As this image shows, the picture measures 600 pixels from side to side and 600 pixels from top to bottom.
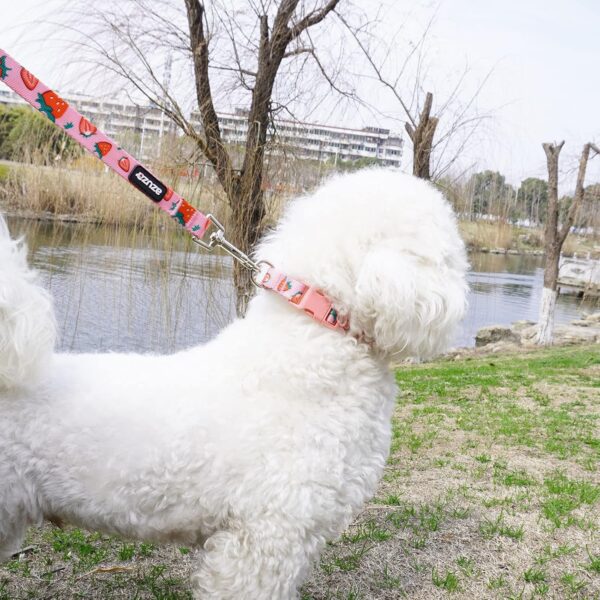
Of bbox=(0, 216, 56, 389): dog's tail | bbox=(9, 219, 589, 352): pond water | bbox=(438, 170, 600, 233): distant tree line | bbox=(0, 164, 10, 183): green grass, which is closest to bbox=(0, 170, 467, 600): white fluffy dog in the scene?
bbox=(0, 216, 56, 389): dog's tail

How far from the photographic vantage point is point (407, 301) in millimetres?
2062

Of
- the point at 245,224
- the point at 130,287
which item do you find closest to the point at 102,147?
the point at 245,224

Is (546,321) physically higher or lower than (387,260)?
lower

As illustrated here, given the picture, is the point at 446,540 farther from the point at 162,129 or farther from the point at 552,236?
the point at 552,236

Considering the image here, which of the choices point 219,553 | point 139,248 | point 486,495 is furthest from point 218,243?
point 139,248

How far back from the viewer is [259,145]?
5.86 meters

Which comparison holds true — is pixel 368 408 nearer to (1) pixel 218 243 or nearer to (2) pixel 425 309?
(2) pixel 425 309

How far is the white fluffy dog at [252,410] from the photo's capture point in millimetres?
2021

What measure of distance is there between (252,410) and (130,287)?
16.7 feet

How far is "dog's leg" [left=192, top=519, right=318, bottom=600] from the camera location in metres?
2.08

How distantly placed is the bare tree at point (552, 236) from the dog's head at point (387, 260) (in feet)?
46.6

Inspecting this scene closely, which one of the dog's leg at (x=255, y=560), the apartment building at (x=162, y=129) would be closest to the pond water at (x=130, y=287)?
the apartment building at (x=162, y=129)

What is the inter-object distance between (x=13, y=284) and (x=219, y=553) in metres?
1.00

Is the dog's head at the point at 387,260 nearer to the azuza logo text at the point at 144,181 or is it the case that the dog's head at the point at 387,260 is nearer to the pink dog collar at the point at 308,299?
the pink dog collar at the point at 308,299
